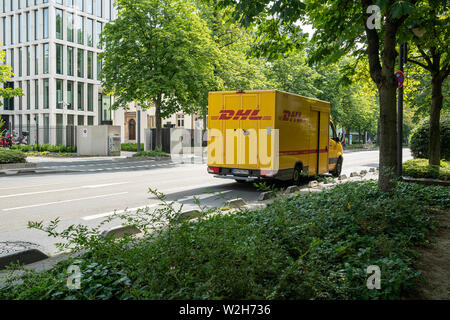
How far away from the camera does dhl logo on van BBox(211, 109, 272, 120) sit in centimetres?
1158

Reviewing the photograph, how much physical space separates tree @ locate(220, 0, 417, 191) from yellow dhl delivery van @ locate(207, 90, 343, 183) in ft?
6.30

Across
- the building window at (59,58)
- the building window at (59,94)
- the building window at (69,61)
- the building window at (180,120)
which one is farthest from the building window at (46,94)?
the building window at (180,120)

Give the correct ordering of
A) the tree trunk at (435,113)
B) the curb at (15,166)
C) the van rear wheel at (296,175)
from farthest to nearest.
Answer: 1. the curb at (15,166)
2. the tree trunk at (435,113)
3. the van rear wheel at (296,175)

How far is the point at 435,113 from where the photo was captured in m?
13.6

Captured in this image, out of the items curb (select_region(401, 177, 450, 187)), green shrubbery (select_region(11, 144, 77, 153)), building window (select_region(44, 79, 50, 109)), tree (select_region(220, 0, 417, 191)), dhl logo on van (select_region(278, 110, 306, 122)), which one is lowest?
curb (select_region(401, 177, 450, 187))

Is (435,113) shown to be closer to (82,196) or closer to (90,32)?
(82,196)

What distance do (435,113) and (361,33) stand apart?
4889 mm

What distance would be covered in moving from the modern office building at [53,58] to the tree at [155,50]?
20.7 meters

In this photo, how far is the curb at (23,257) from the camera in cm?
482

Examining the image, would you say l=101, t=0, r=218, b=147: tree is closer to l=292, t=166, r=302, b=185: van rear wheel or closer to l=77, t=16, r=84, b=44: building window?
l=292, t=166, r=302, b=185: van rear wheel

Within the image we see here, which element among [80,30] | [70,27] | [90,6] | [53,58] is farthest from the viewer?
[90,6]

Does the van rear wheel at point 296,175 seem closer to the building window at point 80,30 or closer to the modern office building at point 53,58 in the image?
the modern office building at point 53,58

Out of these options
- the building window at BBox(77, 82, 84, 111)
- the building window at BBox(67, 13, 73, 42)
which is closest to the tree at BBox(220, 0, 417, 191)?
the building window at BBox(67, 13, 73, 42)

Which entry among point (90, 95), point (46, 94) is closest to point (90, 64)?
point (90, 95)
